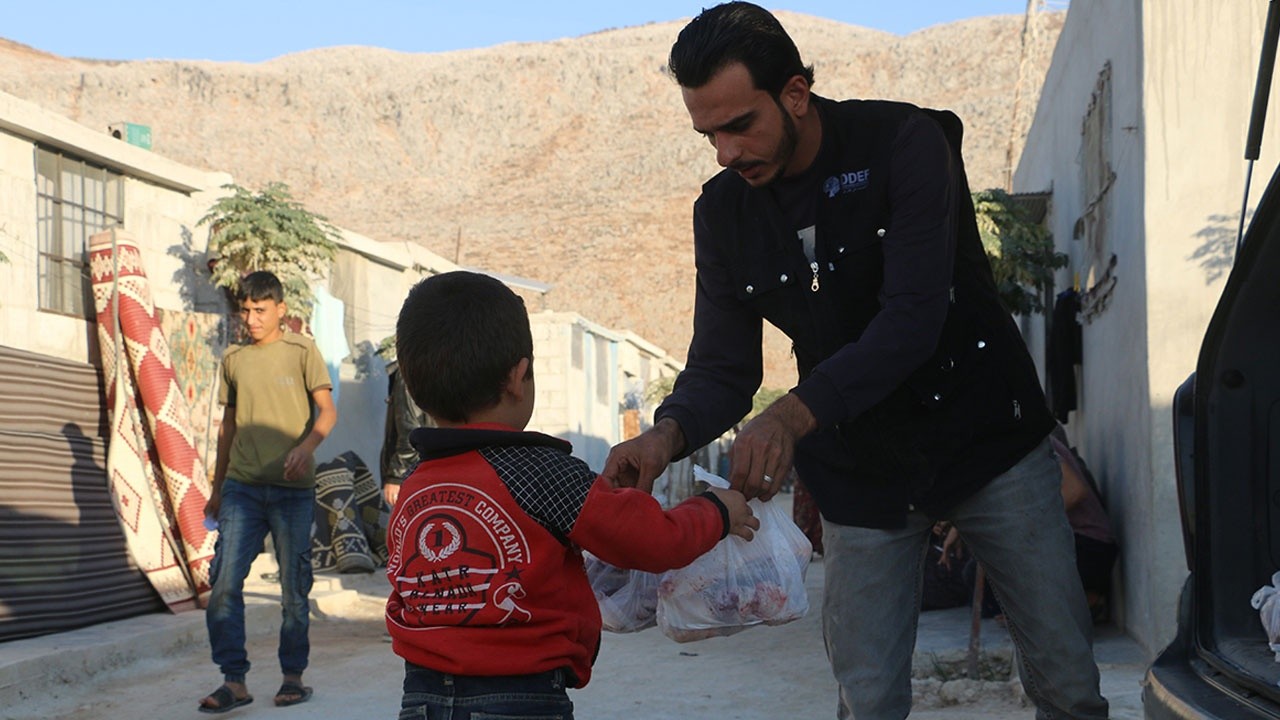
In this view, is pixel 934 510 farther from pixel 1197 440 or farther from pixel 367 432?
pixel 367 432

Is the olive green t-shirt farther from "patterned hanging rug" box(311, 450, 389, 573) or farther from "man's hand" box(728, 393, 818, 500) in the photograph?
"patterned hanging rug" box(311, 450, 389, 573)

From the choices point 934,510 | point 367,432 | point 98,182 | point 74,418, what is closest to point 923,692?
point 934,510

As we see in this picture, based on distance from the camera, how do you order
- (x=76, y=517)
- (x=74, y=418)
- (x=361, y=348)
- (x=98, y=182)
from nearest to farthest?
(x=76, y=517), (x=74, y=418), (x=98, y=182), (x=361, y=348)

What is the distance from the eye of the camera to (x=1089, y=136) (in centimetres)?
862

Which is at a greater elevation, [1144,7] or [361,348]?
[1144,7]

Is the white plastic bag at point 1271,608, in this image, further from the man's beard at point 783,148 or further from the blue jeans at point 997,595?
the man's beard at point 783,148

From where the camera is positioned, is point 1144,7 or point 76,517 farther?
point 76,517

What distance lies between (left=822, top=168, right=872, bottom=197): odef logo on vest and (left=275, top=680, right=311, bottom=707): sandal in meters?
4.42

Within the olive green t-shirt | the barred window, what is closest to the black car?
the olive green t-shirt

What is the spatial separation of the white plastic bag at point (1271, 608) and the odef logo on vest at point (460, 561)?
1453 mm

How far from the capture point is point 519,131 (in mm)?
92938

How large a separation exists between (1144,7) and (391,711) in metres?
4.90

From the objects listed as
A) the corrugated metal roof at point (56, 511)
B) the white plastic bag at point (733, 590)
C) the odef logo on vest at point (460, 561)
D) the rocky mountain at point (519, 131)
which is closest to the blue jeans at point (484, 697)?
the odef logo on vest at point (460, 561)

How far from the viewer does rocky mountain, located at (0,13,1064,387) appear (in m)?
64.8
